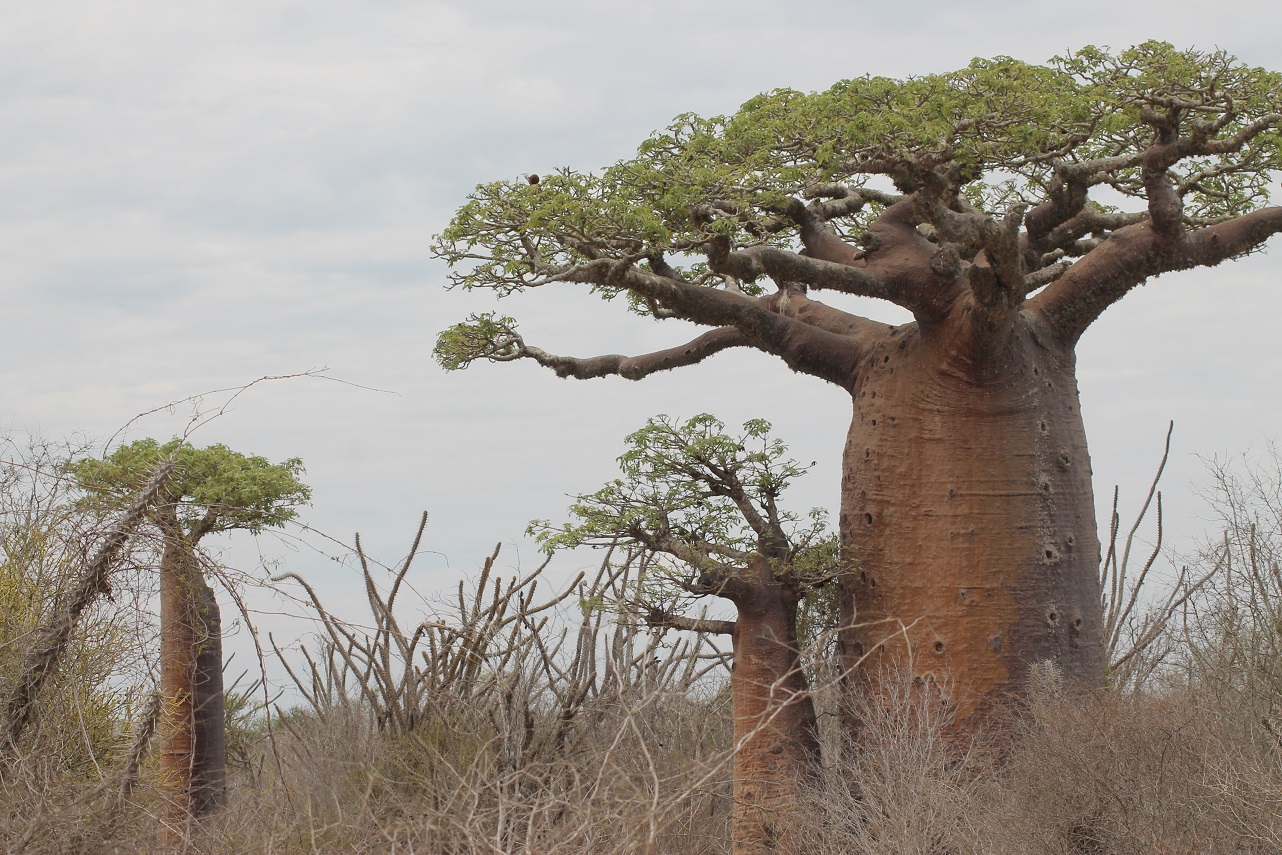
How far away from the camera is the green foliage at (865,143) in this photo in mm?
6906

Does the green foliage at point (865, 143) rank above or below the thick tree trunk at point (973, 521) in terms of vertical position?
above

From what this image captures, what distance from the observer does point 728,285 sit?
9.16 metres

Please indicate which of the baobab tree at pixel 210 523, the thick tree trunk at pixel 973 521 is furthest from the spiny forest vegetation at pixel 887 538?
the baobab tree at pixel 210 523

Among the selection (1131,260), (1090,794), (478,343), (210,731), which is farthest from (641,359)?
(210,731)

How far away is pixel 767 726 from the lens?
753cm

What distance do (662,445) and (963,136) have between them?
104 inches

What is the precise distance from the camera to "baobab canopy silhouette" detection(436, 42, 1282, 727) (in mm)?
7031

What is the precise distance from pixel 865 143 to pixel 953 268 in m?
1.14

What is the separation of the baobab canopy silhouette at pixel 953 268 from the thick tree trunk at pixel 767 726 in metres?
0.45

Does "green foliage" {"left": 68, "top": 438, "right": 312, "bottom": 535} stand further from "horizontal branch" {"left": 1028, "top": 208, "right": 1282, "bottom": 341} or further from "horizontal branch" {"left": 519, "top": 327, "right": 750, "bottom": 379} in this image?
"horizontal branch" {"left": 1028, "top": 208, "right": 1282, "bottom": 341}

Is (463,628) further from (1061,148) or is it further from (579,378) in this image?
(1061,148)

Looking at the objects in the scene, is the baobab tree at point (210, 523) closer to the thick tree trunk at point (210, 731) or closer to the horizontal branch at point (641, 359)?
the thick tree trunk at point (210, 731)

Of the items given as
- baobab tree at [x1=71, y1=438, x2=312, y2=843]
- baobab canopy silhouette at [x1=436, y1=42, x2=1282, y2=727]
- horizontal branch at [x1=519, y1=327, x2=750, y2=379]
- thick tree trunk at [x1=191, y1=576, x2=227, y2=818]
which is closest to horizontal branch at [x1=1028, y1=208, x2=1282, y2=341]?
baobab canopy silhouette at [x1=436, y1=42, x2=1282, y2=727]

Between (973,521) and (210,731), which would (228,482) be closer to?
(210,731)
